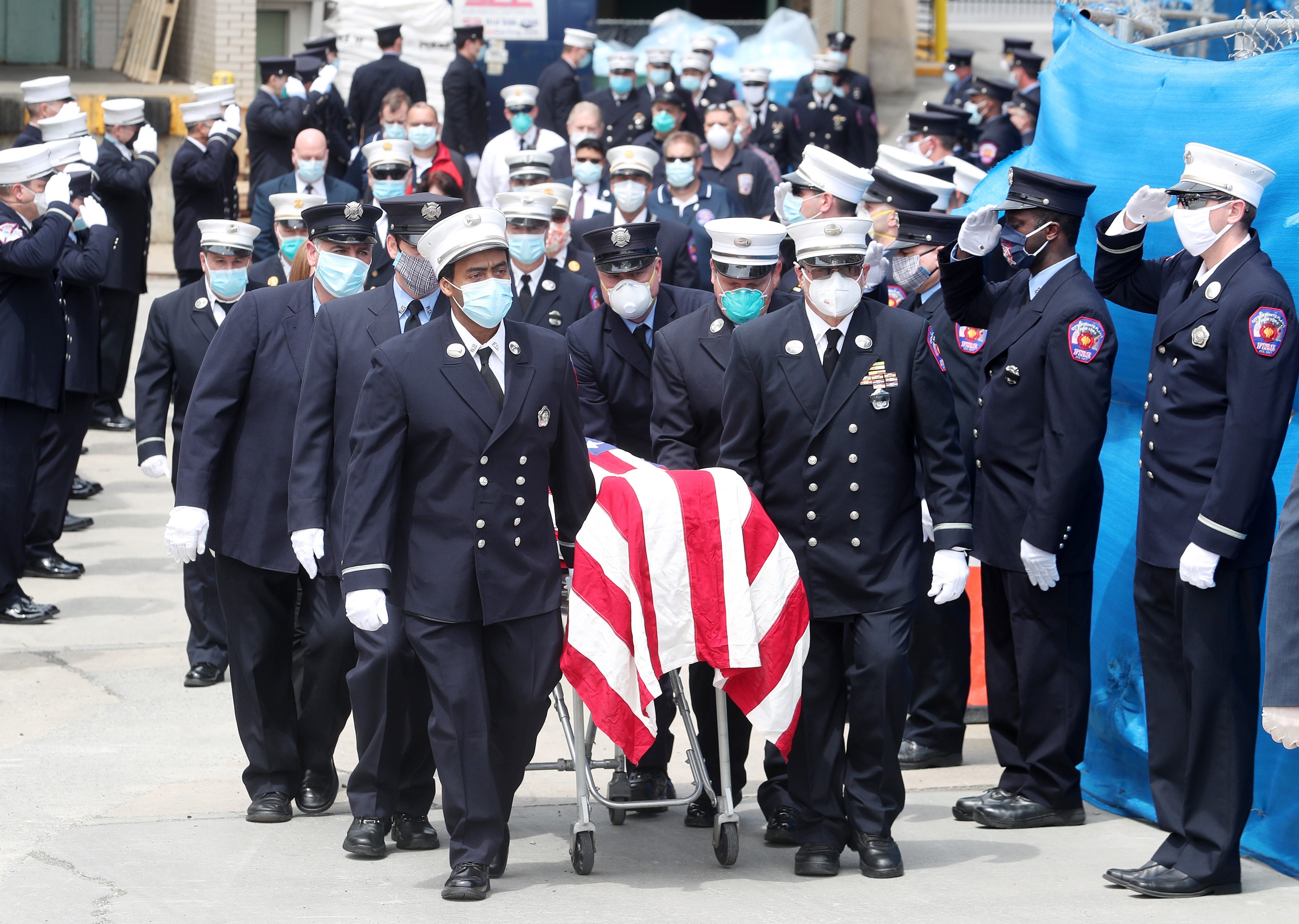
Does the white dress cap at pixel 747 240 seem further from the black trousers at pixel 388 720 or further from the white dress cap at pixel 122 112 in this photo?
the white dress cap at pixel 122 112

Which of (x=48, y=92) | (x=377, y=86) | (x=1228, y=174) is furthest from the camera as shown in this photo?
(x=377, y=86)

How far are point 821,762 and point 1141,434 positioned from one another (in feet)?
4.93

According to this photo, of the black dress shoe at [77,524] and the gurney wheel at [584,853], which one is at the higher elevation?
the gurney wheel at [584,853]

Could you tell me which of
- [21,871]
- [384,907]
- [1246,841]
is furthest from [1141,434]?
[21,871]

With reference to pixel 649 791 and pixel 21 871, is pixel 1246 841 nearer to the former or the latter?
pixel 649 791

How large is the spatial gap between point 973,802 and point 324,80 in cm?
1021

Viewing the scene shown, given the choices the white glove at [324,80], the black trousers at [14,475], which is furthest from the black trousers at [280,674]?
the white glove at [324,80]

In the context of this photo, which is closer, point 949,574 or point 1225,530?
point 1225,530

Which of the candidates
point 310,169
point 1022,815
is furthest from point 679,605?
point 310,169

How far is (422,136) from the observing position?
40.4ft

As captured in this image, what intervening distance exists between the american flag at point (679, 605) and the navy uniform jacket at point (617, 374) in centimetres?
145

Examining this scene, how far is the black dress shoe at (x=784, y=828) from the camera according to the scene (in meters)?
5.53

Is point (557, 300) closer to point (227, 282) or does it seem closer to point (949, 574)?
point (227, 282)

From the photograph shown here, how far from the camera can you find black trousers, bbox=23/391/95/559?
9.05 m
